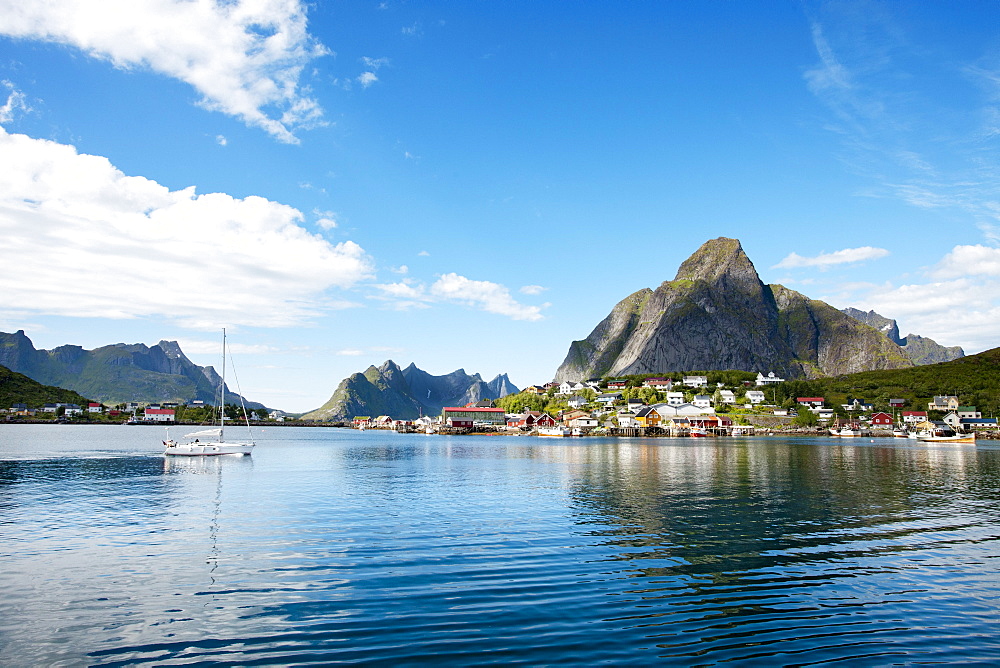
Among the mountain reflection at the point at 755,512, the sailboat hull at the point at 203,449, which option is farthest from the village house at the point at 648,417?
the sailboat hull at the point at 203,449

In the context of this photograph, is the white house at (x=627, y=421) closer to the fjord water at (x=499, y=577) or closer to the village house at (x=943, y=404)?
the village house at (x=943, y=404)

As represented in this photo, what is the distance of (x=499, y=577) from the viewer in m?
18.3

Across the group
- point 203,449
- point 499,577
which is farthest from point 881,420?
point 499,577

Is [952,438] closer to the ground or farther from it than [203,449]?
closer to the ground

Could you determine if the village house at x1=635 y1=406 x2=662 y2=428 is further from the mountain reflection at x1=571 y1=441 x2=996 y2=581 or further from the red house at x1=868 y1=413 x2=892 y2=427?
the mountain reflection at x1=571 y1=441 x2=996 y2=581

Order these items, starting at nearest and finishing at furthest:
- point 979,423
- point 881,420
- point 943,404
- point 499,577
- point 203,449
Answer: point 499,577, point 203,449, point 979,423, point 881,420, point 943,404

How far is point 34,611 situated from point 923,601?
2443 cm

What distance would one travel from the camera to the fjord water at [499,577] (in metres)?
12.9

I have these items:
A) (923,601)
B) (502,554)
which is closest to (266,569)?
(502,554)

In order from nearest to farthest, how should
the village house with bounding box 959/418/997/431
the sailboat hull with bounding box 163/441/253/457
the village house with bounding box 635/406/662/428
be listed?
the sailboat hull with bounding box 163/441/253/457, the village house with bounding box 959/418/997/431, the village house with bounding box 635/406/662/428

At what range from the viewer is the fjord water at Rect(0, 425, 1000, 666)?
12898 mm

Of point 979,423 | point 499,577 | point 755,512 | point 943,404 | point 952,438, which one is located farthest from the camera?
point 943,404

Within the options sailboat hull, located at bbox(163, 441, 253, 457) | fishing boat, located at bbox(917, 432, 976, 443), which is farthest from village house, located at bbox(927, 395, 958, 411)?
sailboat hull, located at bbox(163, 441, 253, 457)

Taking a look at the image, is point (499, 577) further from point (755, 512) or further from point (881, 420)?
point (881, 420)
